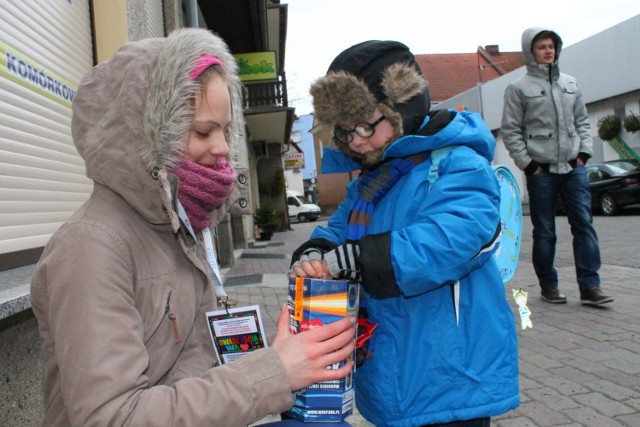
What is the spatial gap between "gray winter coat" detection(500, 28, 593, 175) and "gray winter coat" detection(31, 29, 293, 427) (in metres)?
3.84

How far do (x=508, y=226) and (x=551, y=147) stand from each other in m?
2.88

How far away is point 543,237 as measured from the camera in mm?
4910

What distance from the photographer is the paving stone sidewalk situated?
9.74 feet

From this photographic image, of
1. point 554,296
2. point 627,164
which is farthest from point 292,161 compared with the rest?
point 554,296

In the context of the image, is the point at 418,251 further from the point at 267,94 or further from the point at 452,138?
the point at 267,94

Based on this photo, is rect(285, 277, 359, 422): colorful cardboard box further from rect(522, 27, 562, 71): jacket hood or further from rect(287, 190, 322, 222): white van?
rect(287, 190, 322, 222): white van

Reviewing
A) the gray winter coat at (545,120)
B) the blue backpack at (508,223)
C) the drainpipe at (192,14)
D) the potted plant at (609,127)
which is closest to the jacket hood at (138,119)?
the blue backpack at (508,223)

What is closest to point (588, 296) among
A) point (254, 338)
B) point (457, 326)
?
point (457, 326)

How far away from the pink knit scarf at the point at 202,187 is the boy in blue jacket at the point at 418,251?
1.09 feet

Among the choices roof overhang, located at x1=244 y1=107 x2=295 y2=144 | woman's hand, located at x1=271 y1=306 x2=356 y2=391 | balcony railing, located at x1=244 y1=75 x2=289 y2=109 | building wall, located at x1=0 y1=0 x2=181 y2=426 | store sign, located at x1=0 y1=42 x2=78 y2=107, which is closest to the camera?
woman's hand, located at x1=271 y1=306 x2=356 y2=391

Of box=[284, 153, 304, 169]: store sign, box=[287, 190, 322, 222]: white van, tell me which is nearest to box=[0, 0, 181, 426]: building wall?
box=[284, 153, 304, 169]: store sign

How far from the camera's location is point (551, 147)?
477cm

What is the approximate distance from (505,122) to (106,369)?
14.9ft

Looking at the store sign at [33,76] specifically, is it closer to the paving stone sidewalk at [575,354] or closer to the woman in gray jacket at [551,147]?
the paving stone sidewalk at [575,354]
